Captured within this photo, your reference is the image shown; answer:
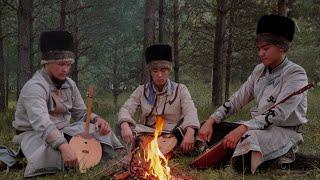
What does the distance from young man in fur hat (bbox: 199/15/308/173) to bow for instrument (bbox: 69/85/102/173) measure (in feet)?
5.32

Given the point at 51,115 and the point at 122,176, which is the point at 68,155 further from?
the point at 51,115

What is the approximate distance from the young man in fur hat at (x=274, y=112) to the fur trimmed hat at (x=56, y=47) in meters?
2.23

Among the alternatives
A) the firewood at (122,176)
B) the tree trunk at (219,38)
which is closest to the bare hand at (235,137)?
the firewood at (122,176)

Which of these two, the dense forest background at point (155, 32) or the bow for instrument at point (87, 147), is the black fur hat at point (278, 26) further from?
the dense forest background at point (155, 32)

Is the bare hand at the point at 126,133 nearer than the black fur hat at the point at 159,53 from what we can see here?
Yes

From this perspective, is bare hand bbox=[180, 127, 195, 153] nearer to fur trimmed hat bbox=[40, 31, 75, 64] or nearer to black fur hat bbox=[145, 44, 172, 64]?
black fur hat bbox=[145, 44, 172, 64]

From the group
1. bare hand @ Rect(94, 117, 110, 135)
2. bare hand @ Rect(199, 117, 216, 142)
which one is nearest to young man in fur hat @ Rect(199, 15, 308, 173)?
bare hand @ Rect(199, 117, 216, 142)

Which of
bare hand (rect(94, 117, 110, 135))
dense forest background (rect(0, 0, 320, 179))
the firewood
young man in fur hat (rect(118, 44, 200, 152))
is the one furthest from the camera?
dense forest background (rect(0, 0, 320, 179))

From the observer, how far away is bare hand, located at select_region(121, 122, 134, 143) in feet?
19.4

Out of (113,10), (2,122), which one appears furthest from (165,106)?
(113,10)

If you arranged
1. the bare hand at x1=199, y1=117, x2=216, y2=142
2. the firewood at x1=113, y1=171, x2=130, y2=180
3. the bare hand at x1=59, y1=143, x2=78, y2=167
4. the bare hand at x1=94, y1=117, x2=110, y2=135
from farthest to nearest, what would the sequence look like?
the bare hand at x1=199, y1=117, x2=216, y2=142 → the bare hand at x1=94, y1=117, x2=110, y2=135 → the bare hand at x1=59, y1=143, x2=78, y2=167 → the firewood at x1=113, y1=171, x2=130, y2=180

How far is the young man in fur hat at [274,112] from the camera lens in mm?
5090

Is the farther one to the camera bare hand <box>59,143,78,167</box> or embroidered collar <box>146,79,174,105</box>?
embroidered collar <box>146,79,174,105</box>

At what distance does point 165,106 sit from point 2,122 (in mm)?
4139
